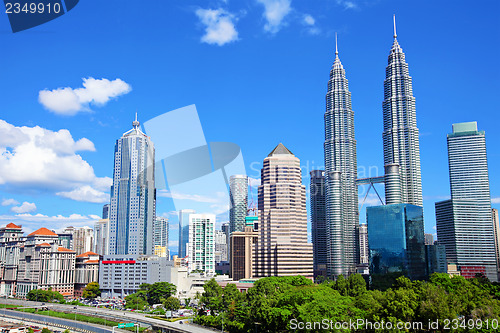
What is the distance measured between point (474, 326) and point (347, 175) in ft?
405

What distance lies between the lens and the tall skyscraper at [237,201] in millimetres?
189575

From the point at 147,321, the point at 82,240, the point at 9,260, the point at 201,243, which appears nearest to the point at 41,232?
the point at 9,260

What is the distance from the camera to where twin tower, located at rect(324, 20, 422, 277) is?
465 feet

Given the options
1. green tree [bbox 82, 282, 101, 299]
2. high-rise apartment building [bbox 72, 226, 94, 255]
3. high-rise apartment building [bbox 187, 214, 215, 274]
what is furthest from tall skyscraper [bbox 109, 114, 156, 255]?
high-rise apartment building [bbox 72, 226, 94, 255]

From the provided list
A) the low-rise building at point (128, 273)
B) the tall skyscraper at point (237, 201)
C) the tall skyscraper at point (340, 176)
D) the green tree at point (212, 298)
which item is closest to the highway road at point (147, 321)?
the green tree at point (212, 298)

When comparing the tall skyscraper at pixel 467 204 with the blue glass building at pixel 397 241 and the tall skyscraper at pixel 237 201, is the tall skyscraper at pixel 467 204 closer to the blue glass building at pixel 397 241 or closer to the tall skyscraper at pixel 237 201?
the blue glass building at pixel 397 241

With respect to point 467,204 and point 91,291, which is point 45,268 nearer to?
point 91,291

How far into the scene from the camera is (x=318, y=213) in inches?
6265

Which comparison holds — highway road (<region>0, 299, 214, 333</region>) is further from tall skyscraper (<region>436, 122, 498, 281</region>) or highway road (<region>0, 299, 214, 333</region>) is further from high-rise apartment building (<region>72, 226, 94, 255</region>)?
high-rise apartment building (<region>72, 226, 94, 255</region>)

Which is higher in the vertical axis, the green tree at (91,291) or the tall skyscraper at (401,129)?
the tall skyscraper at (401,129)

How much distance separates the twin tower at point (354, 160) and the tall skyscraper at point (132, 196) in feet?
201

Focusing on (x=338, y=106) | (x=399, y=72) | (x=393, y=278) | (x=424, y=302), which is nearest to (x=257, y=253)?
(x=393, y=278)

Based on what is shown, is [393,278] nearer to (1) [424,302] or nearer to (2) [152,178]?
(1) [424,302]

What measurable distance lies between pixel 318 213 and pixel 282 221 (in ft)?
200
